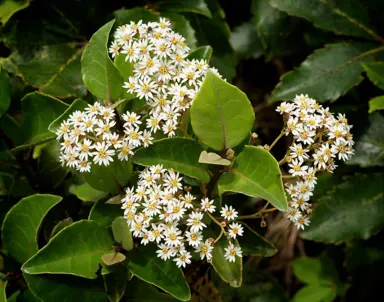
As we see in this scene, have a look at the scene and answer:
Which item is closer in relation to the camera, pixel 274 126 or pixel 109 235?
pixel 109 235

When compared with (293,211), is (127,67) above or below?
above

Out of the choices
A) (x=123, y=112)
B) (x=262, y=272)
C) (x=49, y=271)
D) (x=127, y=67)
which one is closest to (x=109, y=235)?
(x=49, y=271)

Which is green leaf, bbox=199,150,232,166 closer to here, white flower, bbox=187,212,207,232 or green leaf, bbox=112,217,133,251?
white flower, bbox=187,212,207,232

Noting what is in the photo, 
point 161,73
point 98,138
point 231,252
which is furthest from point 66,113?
point 231,252

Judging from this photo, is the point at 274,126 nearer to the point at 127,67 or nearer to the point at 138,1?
the point at 138,1

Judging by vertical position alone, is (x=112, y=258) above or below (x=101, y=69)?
below

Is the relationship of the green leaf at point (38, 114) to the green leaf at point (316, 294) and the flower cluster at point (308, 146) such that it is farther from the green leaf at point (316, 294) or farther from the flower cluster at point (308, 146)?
the green leaf at point (316, 294)

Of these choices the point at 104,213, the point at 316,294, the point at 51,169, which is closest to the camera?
the point at 104,213

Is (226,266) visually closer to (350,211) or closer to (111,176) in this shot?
(111,176)
